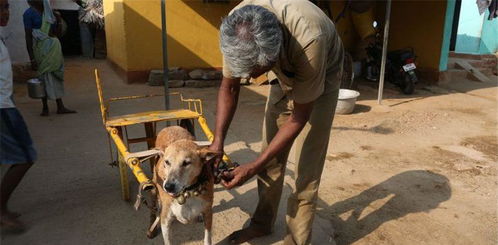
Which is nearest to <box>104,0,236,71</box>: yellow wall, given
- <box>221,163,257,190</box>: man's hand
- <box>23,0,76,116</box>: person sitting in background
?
<box>23,0,76,116</box>: person sitting in background

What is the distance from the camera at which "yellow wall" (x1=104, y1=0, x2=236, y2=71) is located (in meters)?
8.73

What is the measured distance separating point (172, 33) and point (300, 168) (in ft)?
23.4

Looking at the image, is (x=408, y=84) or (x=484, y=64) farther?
(x=484, y=64)

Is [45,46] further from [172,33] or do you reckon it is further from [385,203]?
[385,203]

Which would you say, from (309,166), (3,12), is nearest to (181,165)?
(309,166)

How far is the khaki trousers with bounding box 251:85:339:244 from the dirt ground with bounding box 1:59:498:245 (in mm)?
332

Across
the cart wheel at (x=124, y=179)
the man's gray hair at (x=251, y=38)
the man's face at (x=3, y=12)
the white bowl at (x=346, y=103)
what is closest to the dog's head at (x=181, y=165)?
the man's gray hair at (x=251, y=38)

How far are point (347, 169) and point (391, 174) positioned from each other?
19.4 inches

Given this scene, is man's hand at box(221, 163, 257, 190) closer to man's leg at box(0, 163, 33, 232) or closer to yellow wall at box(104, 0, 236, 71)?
man's leg at box(0, 163, 33, 232)

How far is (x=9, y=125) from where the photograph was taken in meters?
2.86

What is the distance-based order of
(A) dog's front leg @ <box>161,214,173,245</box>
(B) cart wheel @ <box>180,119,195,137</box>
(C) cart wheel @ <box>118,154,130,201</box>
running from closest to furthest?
(A) dog's front leg @ <box>161,214,173,245</box>
(C) cart wheel @ <box>118,154,130,201</box>
(B) cart wheel @ <box>180,119,195,137</box>

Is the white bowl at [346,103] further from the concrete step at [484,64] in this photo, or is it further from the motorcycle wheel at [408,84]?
the concrete step at [484,64]

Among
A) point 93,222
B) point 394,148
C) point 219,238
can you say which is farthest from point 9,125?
point 394,148

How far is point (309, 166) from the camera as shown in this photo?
2645mm
